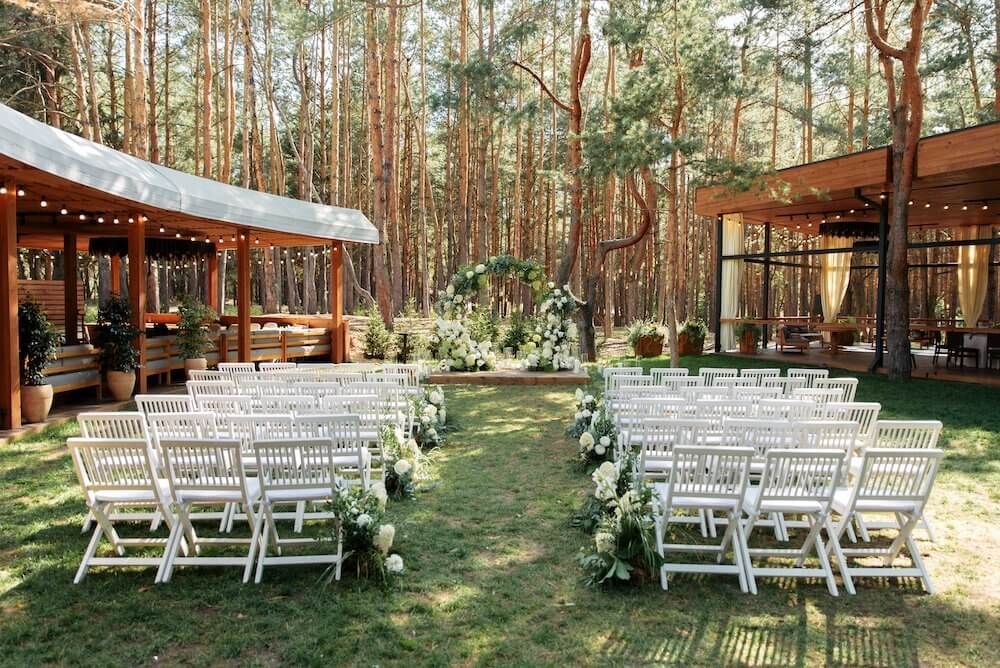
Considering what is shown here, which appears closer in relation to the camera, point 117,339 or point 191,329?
point 117,339

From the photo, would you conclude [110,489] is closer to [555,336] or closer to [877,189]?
[555,336]

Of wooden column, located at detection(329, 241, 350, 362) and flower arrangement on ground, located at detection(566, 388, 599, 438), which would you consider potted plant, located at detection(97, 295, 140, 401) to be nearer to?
wooden column, located at detection(329, 241, 350, 362)

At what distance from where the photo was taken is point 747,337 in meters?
18.7

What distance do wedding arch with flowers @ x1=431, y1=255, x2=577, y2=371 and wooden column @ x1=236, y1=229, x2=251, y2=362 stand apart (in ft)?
11.9

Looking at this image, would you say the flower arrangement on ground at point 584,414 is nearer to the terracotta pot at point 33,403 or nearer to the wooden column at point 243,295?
Answer: the terracotta pot at point 33,403

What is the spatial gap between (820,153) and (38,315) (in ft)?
95.0

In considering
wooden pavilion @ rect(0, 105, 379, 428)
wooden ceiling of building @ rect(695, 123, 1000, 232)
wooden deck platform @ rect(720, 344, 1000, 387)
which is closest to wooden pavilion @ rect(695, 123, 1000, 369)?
wooden ceiling of building @ rect(695, 123, 1000, 232)

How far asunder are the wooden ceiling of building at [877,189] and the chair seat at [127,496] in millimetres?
11993

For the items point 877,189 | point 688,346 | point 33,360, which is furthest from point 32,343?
point 877,189

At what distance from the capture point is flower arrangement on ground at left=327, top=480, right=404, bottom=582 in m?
4.18

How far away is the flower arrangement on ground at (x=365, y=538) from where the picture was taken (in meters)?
4.18

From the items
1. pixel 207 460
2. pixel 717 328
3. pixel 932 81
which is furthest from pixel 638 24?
pixel 932 81

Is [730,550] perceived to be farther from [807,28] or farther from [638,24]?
[807,28]

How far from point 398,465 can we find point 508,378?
7521 mm
